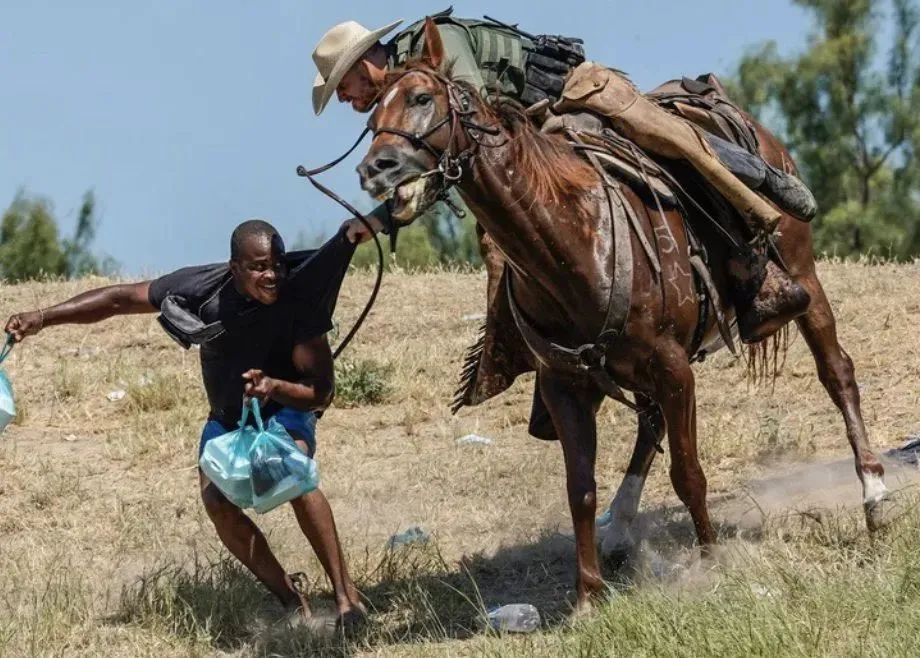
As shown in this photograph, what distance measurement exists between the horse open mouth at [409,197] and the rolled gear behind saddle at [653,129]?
5.12 feet

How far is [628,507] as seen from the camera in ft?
27.5

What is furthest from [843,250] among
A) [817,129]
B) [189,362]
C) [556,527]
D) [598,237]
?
[598,237]

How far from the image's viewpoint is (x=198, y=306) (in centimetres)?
733

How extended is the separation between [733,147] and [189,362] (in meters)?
5.56

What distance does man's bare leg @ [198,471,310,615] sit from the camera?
7324 mm

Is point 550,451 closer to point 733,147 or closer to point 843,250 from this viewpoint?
point 733,147

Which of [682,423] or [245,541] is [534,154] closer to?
[682,423]

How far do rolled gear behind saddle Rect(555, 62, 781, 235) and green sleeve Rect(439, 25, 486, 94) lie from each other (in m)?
0.62

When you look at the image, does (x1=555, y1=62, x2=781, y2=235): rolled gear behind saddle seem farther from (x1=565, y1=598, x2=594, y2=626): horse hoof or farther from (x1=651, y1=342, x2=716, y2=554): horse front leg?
→ (x1=565, y1=598, x2=594, y2=626): horse hoof

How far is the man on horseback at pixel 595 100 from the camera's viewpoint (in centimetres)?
733

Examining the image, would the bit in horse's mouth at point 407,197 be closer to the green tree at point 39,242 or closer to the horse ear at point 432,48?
the horse ear at point 432,48

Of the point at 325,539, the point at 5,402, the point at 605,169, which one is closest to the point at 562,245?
the point at 605,169

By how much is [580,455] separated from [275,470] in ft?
4.39

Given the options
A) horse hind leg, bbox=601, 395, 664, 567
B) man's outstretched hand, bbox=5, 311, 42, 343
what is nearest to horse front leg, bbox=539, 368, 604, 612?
horse hind leg, bbox=601, 395, 664, 567
